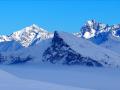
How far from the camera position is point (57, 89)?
60.5 m

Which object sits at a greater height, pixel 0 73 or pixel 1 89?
pixel 0 73

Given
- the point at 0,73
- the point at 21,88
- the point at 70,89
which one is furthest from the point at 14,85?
the point at 0,73

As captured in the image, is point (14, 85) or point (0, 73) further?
point (0, 73)

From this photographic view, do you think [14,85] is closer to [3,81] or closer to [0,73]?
[3,81]

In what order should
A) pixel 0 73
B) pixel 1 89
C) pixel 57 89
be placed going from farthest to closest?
pixel 0 73 < pixel 57 89 < pixel 1 89

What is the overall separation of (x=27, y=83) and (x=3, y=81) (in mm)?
2866

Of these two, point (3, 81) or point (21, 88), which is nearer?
point (21, 88)

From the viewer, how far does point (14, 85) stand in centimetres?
6062

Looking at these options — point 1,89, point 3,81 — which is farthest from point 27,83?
point 1,89

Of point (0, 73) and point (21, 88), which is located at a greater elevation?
point (0, 73)

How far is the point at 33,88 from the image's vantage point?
59531 millimetres

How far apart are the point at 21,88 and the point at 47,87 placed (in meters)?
4.03

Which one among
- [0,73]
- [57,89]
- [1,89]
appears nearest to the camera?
[1,89]

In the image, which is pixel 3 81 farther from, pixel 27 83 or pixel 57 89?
pixel 57 89
